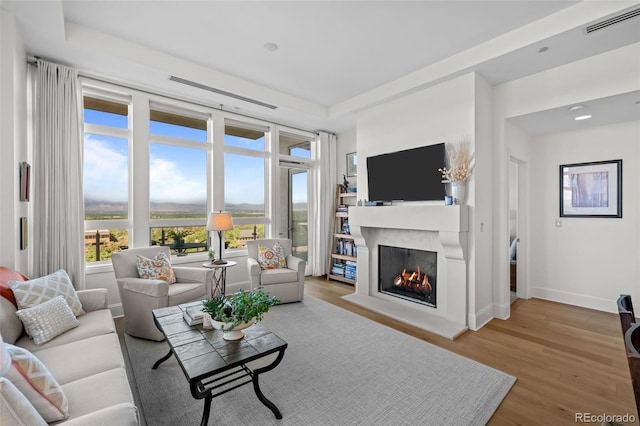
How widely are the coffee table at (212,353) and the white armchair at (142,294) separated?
2.22ft

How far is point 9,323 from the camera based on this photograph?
1.84 m

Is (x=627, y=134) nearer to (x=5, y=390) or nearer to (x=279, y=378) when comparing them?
(x=279, y=378)

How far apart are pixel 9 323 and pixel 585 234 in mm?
6049

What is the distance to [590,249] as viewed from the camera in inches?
154

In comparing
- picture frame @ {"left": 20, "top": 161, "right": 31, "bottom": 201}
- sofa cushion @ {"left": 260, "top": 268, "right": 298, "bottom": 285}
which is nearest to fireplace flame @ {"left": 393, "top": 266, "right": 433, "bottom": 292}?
sofa cushion @ {"left": 260, "top": 268, "right": 298, "bottom": 285}

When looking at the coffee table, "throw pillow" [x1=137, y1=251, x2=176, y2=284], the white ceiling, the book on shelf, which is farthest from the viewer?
"throw pillow" [x1=137, y1=251, x2=176, y2=284]

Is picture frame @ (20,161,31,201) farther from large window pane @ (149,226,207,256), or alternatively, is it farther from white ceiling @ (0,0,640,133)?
large window pane @ (149,226,207,256)

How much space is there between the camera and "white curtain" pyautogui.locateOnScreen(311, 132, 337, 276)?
573 centimetres

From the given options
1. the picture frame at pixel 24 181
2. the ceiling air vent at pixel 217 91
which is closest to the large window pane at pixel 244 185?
the ceiling air vent at pixel 217 91

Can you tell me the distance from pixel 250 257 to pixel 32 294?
2.42 meters

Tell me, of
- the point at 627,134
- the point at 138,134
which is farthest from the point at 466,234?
the point at 138,134

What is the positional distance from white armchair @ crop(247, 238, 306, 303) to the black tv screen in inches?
63.4

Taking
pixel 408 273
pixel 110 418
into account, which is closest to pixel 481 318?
pixel 408 273

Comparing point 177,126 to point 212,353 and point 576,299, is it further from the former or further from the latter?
point 576,299
